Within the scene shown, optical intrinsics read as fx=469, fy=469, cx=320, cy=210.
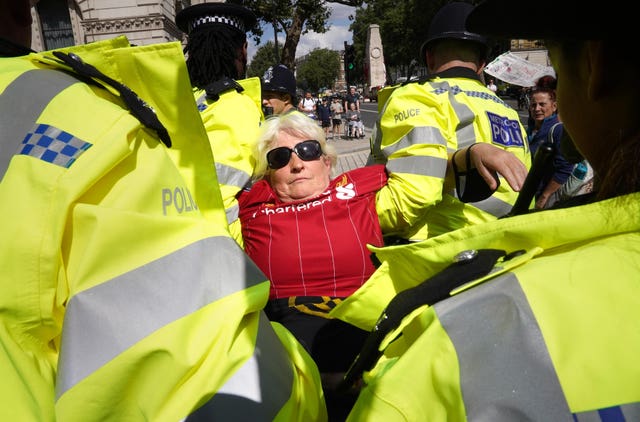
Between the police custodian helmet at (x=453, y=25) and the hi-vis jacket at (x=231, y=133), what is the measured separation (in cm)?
110

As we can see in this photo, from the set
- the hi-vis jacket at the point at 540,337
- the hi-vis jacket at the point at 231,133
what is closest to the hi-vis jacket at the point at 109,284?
the hi-vis jacket at the point at 540,337

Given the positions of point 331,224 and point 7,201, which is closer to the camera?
point 7,201

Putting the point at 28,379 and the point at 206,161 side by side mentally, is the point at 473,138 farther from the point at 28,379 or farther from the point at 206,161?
the point at 28,379

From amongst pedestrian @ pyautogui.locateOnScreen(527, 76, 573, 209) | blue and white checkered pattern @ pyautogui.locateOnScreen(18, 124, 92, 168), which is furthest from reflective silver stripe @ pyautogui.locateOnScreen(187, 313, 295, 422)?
pedestrian @ pyautogui.locateOnScreen(527, 76, 573, 209)

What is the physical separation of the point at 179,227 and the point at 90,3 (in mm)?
19910

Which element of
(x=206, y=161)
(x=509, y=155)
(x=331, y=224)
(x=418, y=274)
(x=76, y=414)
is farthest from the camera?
(x=331, y=224)

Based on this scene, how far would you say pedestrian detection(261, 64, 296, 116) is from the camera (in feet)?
14.3

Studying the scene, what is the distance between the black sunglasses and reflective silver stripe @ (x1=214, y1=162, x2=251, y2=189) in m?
0.16

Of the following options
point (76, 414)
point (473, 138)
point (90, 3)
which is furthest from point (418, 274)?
point (90, 3)

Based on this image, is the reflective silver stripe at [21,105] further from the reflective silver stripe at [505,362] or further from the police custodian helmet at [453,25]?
the police custodian helmet at [453,25]

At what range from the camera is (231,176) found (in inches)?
93.7

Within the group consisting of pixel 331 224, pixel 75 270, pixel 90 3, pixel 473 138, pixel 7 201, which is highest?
pixel 90 3

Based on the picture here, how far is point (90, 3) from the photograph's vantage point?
1731cm

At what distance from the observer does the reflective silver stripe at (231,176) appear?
2.32 metres
